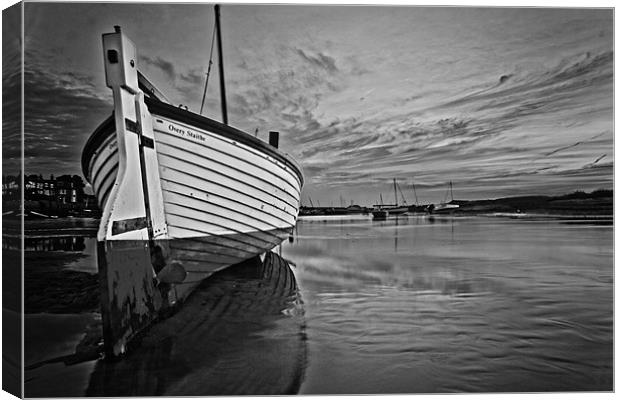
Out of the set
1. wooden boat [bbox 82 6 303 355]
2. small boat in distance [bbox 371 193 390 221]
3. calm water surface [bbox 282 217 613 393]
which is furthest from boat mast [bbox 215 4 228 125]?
small boat in distance [bbox 371 193 390 221]

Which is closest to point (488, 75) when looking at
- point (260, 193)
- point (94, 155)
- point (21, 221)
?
point (260, 193)

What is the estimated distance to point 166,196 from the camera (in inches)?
145

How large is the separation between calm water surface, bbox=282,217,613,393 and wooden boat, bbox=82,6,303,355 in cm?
29

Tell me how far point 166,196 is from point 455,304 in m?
1.59

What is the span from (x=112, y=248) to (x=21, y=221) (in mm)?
489

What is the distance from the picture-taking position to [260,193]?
3887mm

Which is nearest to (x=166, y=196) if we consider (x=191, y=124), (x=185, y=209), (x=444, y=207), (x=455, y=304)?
(x=185, y=209)

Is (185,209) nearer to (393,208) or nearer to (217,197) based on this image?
(217,197)

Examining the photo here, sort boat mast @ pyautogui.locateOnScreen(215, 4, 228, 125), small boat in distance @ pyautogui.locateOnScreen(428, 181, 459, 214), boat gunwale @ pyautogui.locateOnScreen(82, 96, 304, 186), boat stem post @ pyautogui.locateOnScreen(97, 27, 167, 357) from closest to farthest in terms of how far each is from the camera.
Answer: boat stem post @ pyautogui.locateOnScreen(97, 27, 167, 357), boat gunwale @ pyautogui.locateOnScreen(82, 96, 304, 186), boat mast @ pyautogui.locateOnScreen(215, 4, 228, 125), small boat in distance @ pyautogui.locateOnScreen(428, 181, 459, 214)

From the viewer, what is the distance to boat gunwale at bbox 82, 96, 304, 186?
3555 millimetres

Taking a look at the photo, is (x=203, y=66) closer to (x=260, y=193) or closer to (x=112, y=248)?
(x=260, y=193)

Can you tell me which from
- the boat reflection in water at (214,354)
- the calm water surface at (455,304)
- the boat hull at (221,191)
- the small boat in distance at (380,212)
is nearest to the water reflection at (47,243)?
the boat hull at (221,191)

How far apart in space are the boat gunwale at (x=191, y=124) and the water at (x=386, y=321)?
383 millimetres

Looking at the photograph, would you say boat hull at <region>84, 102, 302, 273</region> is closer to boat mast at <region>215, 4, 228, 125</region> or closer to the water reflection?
boat mast at <region>215, 4, 228, 125</region>
